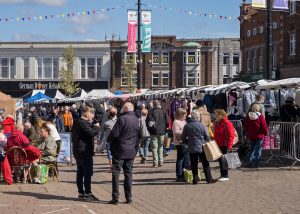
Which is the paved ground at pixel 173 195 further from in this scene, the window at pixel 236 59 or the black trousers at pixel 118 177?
the window at pixel 236 59

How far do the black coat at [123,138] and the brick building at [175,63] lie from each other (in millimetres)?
58948

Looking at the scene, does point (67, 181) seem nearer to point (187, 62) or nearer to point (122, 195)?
point (122, 195)

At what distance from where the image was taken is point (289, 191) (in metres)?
11.3

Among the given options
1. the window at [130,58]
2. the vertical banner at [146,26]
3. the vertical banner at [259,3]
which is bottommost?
the vertical banner at [259,3]

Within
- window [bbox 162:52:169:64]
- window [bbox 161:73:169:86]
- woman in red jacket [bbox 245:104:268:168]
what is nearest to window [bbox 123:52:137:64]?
window [bbox 162:52:169:64]

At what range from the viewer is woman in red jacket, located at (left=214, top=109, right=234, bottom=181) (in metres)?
12.9

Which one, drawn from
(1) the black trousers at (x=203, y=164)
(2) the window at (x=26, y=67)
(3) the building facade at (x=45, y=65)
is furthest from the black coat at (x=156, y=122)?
(2) the window at (x=26, y=67)

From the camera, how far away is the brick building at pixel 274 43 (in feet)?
138

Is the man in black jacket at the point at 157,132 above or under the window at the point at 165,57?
under

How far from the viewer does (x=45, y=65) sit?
72.1 m

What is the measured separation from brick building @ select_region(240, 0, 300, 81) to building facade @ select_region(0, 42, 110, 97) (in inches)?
835

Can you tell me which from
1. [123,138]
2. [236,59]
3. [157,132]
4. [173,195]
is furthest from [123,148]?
[236,59]

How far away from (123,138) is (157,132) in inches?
215

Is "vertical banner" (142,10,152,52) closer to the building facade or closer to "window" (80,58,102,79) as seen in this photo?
the building facade
